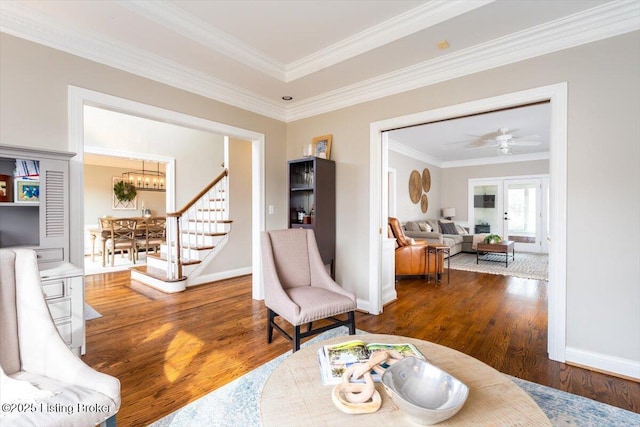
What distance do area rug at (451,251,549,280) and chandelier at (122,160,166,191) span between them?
28.9 feet

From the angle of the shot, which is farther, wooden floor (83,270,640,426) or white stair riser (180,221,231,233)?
white stair riser (180,221,231,233)

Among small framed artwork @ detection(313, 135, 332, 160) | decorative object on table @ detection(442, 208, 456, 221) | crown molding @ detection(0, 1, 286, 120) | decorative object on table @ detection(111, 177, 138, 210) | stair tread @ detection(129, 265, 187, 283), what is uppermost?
crown molding @ detection(0, 1, 286, 120)

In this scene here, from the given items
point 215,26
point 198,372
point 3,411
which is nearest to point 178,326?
point 198,372

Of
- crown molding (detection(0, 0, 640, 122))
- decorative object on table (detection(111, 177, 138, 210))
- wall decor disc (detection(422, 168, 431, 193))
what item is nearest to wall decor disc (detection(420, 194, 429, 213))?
Result: wall decor disc (detection(422, 168, 431, 193))

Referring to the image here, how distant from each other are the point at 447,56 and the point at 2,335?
354cm

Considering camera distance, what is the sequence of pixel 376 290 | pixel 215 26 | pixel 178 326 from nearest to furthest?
pixel 215 26 → pixel 178 326 → pixel 376 290

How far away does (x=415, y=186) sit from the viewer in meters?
7.62

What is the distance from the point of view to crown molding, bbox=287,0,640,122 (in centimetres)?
208

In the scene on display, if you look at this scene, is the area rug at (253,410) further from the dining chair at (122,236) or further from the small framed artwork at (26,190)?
the dining chair at (122,236)

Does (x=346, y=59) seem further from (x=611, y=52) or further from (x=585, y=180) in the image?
(x=585, y=180)

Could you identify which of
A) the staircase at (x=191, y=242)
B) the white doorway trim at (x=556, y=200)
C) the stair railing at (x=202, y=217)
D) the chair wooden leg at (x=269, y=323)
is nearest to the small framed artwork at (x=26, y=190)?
the chair wooden leg at (x=269, y=323)

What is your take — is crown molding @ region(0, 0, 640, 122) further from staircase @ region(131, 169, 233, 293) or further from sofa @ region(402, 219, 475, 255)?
sofa @ region(402, 219, 475, 255)

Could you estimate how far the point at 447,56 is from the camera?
270 centimetres

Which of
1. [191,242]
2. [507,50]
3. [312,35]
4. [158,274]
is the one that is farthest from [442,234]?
[158,274]
